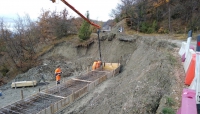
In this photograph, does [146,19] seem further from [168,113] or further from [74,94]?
[168,113]

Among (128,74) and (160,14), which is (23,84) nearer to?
(128,74)

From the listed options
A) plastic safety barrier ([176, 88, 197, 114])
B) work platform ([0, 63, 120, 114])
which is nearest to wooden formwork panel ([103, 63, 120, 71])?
work platform ([0, 63, 120, 114])

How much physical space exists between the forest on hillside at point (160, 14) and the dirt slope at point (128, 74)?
658 centimetres

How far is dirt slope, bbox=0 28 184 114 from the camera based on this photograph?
568 cm

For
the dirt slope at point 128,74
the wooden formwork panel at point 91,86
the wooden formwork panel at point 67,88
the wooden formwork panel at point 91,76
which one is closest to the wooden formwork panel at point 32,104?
the wooden formwork panel at point 67,88

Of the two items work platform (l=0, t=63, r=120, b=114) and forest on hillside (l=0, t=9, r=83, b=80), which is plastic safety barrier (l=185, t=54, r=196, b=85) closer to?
work platform (l=0, t=63, r=120, b=114)

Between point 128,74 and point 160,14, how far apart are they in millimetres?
17885

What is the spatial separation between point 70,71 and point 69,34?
10402 mm

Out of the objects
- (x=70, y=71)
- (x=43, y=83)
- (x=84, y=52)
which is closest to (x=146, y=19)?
(x=84, y=52)

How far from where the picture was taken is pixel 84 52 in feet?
82.0

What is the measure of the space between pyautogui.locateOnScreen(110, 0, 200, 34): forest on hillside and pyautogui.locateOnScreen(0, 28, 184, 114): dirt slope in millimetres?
6578

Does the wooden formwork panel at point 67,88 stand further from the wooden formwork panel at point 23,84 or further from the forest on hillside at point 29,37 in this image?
the forest on hillside at point 29,37

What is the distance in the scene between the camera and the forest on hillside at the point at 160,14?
2428 centimetres

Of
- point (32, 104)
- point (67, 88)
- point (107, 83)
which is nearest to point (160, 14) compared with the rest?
point (107, 83)
